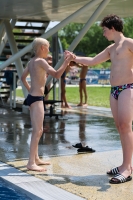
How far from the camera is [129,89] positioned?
5.83m

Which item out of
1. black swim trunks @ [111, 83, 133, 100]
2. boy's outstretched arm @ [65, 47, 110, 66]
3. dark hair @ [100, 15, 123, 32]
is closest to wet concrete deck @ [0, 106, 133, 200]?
black swim trunks @ [111, 83, 133, 100]

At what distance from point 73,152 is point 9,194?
253 cm

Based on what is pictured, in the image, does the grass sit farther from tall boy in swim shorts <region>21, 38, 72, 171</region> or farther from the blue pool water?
the blue pool water

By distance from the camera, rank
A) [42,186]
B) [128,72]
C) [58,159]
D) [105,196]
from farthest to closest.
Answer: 1. [58,159]
2. [128,72]
3. [42,186]
4. [105,196]

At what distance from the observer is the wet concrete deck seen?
548 centimetres

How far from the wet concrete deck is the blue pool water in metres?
0.50

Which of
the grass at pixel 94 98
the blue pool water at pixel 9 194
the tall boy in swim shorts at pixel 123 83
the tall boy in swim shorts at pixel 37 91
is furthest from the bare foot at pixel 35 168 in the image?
the grass at pixel 94 98

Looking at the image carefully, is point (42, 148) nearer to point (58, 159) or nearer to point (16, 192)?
point (58, 159)

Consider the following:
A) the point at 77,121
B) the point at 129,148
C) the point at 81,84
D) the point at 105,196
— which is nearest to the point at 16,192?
the point at 105,196

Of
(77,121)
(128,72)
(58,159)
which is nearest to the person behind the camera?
(128,72)

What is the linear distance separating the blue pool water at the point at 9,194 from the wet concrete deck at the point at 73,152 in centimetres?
50

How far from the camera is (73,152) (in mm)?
7715

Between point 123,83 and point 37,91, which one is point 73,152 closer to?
point 37,91

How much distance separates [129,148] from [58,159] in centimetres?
159
